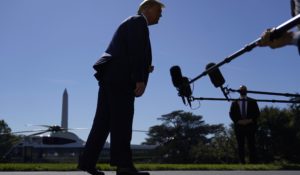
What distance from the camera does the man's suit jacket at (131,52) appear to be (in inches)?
164

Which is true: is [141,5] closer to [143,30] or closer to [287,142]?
[143,30]

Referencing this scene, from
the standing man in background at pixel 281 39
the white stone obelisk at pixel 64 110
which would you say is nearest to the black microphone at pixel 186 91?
the standing man in background at pixel 281 39

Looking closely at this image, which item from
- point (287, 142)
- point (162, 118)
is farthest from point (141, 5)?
point (162, 118)

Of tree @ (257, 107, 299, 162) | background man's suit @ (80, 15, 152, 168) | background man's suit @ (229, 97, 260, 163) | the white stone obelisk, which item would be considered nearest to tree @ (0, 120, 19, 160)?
the white stone obelisk

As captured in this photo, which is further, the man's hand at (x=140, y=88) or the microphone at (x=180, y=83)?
the microphone at (x=180, y=83)

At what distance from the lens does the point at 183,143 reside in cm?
8300

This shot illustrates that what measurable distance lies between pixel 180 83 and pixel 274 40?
3196mm

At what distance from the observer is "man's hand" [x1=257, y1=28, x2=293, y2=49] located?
8.91 feet

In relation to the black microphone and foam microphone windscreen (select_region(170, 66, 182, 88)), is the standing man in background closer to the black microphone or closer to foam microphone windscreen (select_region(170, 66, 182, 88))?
the black microphone

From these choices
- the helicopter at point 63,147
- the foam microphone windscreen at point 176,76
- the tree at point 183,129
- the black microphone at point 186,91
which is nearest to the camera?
the black microphone at point 186,91

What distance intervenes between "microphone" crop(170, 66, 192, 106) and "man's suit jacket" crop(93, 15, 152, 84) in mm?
1555

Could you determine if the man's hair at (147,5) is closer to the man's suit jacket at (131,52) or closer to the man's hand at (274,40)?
the man's suit jacket at (131,52)

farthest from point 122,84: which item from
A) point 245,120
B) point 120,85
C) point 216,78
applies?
point 245,120

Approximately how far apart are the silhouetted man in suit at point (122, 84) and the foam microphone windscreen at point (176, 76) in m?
1.49
